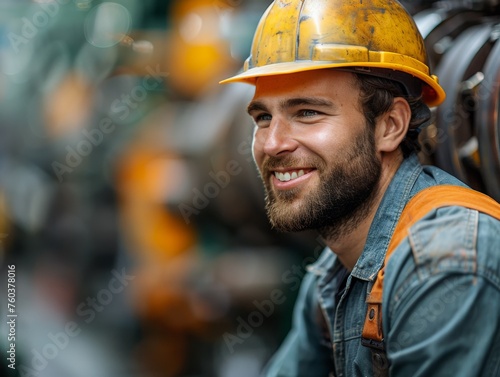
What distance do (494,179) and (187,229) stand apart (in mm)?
2982

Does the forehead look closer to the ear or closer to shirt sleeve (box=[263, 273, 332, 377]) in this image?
the ear

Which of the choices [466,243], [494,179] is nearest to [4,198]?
[494,179]

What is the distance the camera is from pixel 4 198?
5.20 m

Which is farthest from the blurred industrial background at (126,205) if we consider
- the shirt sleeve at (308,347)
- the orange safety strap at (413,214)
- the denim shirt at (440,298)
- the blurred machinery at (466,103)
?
the denim shirt at (440,298)

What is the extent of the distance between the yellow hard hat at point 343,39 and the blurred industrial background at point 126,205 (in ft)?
6.75

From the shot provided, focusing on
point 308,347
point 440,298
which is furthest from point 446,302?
point 308,347

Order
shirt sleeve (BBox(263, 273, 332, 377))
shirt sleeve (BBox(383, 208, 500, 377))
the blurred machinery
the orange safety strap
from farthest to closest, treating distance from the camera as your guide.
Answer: shirt sleeve (BBox(263, 273, 332, 377)), the blurred machinery, the orange safety strap, shirt sleeve (BBox(383, 208, 500, 377))

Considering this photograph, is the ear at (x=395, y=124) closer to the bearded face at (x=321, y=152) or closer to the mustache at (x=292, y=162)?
the bearded face at (x=321, y=152)

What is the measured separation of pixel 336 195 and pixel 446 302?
566mm

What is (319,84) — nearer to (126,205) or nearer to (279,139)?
(279,139)

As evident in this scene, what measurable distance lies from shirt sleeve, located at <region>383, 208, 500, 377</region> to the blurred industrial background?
2488 mm

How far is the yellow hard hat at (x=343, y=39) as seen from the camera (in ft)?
6.23

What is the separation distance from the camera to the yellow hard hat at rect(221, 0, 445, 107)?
6.23 feet

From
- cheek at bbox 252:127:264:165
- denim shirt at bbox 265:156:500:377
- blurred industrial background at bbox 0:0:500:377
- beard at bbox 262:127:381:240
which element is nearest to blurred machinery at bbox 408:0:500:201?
beard at bbox 262:127:381:240
